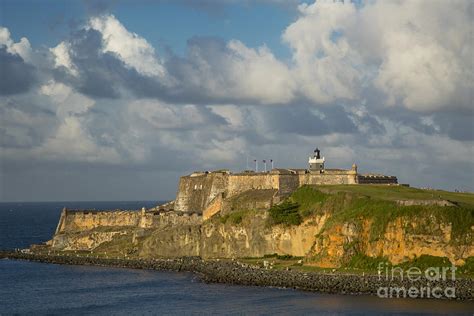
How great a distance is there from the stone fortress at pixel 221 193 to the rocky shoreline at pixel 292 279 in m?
10.3

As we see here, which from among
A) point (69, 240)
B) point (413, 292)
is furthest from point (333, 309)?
point (69, 240)

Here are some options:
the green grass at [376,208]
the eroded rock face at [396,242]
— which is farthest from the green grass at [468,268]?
the green grass at [376,208]

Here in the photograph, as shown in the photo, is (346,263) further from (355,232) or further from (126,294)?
(126,294)

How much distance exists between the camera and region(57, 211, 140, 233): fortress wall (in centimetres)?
12450

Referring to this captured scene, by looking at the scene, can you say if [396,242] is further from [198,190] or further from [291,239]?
[198,190]

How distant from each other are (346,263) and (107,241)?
46.4 m

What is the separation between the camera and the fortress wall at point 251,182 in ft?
352

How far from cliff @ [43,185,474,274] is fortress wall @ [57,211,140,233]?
153mm

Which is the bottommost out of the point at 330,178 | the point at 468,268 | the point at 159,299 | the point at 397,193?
the point at 159,299

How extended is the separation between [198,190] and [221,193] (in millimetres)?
10902

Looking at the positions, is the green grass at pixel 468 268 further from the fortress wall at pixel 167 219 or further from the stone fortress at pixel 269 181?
the fortress wall at pixel 167 219

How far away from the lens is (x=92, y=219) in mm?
128250

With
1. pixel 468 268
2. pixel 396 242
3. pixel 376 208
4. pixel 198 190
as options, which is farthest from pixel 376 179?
pixel 468 268

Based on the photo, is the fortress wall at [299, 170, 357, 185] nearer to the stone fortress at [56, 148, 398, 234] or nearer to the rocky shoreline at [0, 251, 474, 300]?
the stone fortress at [56, 148, 398, 234]
